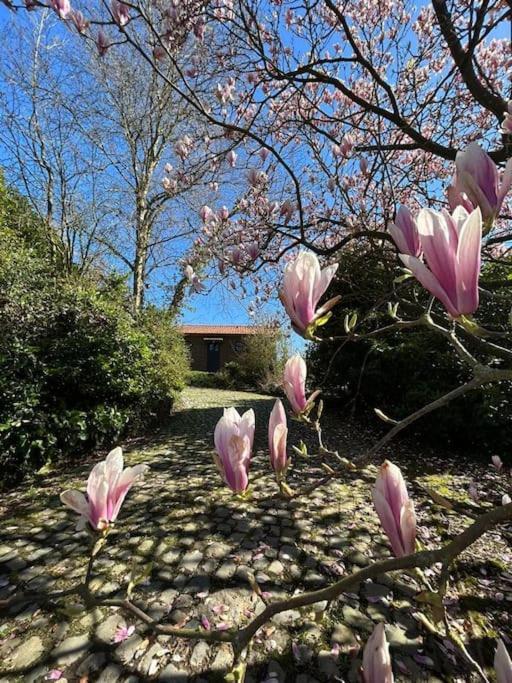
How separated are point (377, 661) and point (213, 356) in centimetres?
2430

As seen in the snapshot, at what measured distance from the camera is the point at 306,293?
0.95 meters

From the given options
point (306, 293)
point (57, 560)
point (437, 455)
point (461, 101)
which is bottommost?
point (437, 455)

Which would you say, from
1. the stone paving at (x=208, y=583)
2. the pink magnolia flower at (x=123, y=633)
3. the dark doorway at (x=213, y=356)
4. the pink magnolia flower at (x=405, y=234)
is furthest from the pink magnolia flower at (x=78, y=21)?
the dark doorway at (x=213, y=356)

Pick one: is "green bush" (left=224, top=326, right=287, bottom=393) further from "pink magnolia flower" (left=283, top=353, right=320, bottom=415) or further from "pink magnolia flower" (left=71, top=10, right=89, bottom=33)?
"pink magnolia flower" (left=283, top=353, right=320, bottom=415)

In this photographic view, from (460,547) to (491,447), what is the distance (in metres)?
5.20

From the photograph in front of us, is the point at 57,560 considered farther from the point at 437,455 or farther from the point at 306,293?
the point at 437,455

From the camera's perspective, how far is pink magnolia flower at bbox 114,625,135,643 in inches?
69.4

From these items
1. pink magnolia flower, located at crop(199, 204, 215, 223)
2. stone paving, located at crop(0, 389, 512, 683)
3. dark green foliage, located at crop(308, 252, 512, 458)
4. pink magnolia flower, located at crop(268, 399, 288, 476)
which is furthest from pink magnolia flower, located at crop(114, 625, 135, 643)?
pink magnolia flower, located at crop(199, 204, 215, 223)

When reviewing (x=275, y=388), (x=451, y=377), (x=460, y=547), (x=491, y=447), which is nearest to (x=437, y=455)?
(x=491, y=447)

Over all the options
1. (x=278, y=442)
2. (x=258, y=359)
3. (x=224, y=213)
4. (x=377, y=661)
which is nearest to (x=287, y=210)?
(x=224, y=213)

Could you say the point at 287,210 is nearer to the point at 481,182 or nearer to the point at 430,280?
the point at 481,182

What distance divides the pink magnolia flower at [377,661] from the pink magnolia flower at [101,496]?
550mm

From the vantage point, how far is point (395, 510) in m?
0.82

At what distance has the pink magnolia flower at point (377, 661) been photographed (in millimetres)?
656
